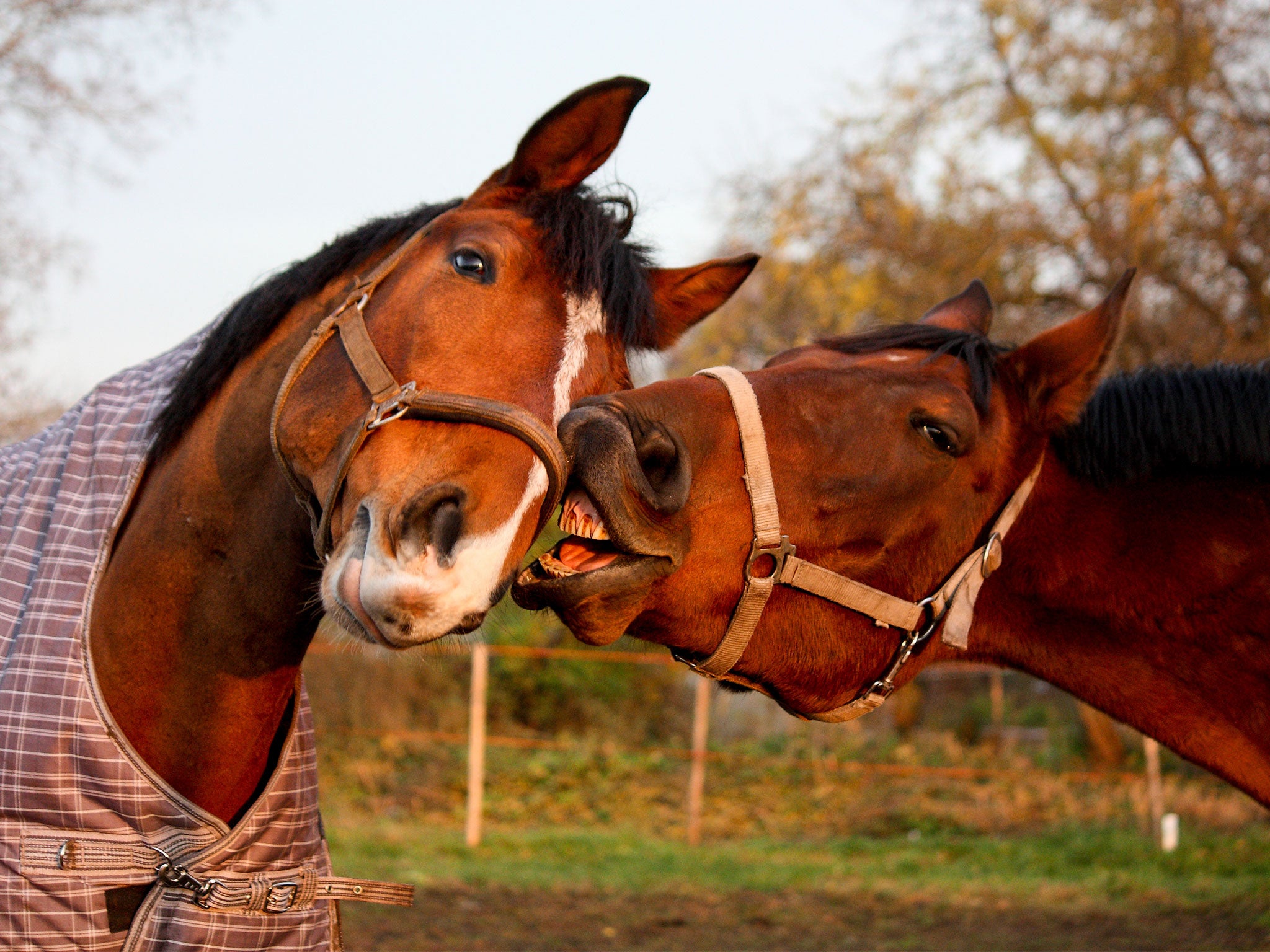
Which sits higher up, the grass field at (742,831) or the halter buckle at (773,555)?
the halter buckle at (773,555)

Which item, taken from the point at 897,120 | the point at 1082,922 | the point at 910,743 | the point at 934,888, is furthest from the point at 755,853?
the point at 897,120

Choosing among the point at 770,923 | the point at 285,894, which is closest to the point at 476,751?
the point at 770,923

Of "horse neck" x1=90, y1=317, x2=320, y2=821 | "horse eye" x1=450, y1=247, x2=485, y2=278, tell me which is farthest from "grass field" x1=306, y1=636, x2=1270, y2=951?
"horse eye" x1=450, y1=247, x2=485, y2=278

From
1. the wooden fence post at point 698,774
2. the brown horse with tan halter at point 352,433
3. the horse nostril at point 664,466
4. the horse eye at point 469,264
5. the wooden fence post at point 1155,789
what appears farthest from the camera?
A: the wooden fence post at point 698,774

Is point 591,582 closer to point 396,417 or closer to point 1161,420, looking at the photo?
point 396,417

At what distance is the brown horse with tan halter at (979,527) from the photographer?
2115 mm

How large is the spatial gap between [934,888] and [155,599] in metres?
6.91

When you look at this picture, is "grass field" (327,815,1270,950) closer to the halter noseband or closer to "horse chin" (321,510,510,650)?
the halter noseband

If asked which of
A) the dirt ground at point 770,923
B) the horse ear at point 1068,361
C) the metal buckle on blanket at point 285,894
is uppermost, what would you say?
the horse ear at point 1068,361

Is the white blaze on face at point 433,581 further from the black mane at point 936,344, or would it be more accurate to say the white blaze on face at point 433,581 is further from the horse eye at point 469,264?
the black mane at point 936,344

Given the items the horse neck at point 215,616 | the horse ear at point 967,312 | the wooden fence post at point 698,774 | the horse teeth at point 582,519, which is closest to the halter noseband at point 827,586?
the horse teeth at point 582,519

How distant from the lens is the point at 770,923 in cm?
679

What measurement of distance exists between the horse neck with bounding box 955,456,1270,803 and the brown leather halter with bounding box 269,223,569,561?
106cm

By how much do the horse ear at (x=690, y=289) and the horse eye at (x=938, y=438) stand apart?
2.06 ft
